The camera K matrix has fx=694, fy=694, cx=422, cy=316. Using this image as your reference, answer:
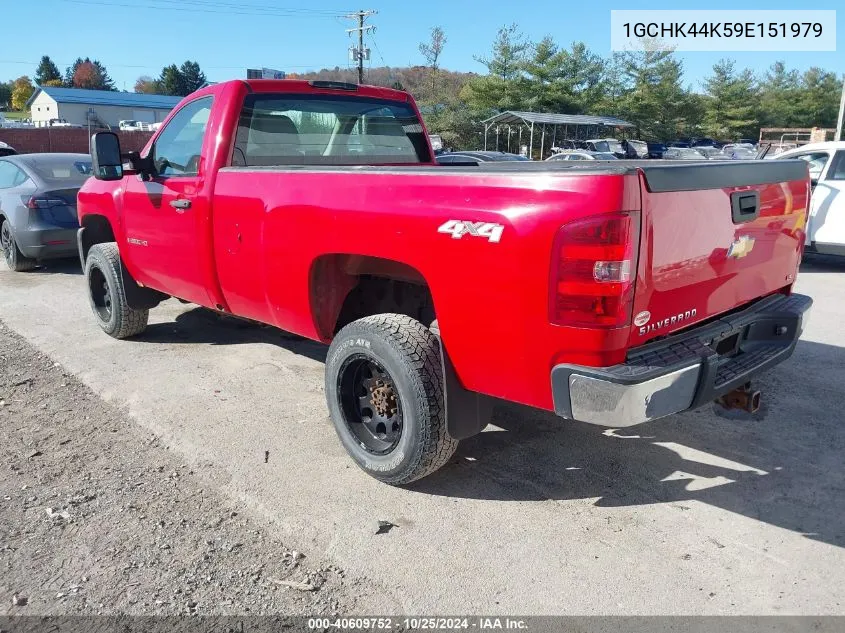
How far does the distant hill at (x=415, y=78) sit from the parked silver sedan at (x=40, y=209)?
139 feet

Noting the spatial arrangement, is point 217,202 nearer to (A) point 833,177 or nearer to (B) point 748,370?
(B) point 748,370

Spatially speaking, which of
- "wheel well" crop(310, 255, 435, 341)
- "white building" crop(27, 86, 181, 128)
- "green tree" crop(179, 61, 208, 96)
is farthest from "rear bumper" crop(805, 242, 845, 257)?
"green tree" crop(179, 61, 208, 96)

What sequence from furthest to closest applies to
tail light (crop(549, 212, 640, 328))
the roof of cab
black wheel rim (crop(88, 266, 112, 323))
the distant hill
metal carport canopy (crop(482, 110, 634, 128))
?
the distant hill → metal carport canopy (crop(482, 110, 634, 128)) → black wheel rim (crop(88, 266, 112, 323)) → the roof of cab → tail light (crop(549, 212, 640, 328))

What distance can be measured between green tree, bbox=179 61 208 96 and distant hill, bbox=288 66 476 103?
30800 mm

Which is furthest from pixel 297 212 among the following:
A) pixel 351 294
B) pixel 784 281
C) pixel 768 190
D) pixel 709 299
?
pixel 784 281

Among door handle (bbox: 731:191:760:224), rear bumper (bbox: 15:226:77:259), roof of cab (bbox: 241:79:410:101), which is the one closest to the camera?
door handle (bbox: 731:191:760:224)

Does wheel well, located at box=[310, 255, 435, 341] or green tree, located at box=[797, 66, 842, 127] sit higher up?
green tree, located at box=[797, 66, 842, 127]

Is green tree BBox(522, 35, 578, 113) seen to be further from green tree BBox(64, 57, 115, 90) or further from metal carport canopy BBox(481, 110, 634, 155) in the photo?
green tree BBox(64, 57, 115, 90)

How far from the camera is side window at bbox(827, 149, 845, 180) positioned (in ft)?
29.9

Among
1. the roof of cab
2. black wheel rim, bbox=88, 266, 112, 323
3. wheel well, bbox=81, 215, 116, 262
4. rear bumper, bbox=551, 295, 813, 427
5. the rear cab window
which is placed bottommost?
black wheel rim, bbox=88, 266, 112, 323

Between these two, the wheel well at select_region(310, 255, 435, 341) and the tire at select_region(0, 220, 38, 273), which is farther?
the tire at select_region(0, 220, 38, 273)

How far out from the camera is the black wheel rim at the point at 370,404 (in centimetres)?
342

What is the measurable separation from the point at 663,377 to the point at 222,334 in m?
4.56

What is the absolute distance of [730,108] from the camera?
206ft
